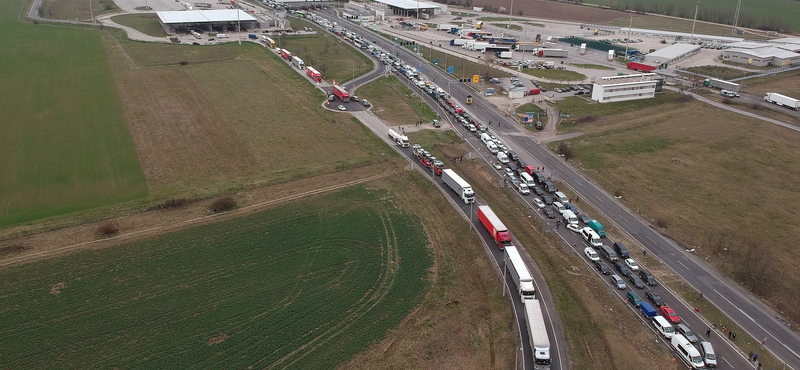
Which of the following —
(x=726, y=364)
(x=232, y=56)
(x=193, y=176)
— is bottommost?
(x=726, y=364)

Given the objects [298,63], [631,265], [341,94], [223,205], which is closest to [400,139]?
[341,94]

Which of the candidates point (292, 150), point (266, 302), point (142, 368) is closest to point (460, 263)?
point (266, 302)

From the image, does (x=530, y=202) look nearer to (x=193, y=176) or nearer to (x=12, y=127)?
(x=193, y=176)

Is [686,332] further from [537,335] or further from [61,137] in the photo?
[61,137]

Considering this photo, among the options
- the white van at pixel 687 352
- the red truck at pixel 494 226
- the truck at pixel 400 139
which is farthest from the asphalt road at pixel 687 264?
the truck at pixel 400 139

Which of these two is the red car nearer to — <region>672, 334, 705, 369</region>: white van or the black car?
<region>672, 334, 705, 369</region>: white van

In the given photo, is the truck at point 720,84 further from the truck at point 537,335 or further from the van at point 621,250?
the truck at point 537,335
